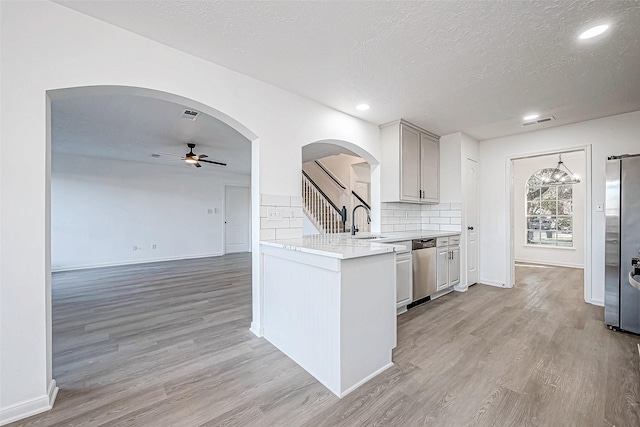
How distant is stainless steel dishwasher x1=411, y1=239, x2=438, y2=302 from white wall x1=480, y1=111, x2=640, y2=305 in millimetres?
1511

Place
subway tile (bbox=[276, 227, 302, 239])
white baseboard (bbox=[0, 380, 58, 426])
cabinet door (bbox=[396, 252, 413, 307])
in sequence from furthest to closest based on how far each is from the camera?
cabinet door (bbox=[396, 252, 413, 307])
subway tile (bbox=[276, 227, 302, 239])
white baseboard (bbox=[0, 380, 58, 426])

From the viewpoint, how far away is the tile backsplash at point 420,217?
3.97 m

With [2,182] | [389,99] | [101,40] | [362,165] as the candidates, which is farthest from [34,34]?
[362,165]

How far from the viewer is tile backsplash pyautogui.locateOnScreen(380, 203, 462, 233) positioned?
397 centimetres

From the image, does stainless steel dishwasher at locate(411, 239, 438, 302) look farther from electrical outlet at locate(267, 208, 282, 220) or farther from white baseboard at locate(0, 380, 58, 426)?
white baseboard at locate(0, 380, 58, 426)

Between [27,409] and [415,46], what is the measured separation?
3.40 meters

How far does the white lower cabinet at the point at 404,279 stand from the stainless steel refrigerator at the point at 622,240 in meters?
1.90

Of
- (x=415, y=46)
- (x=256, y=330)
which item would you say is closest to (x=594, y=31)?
(x=415, y=46)

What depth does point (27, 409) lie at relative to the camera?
1513 millimetres

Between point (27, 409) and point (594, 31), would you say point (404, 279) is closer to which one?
point (594, 31)

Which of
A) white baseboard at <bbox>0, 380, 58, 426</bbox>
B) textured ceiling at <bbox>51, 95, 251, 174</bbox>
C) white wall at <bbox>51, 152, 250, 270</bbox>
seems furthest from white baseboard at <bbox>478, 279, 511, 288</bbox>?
white wall at <bbox>51, 152, 250, 270</bbox>

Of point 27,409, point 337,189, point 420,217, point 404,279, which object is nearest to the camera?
point 27,409

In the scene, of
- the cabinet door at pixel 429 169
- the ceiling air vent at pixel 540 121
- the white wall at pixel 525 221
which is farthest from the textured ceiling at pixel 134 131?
the white wall at pixel 525 221

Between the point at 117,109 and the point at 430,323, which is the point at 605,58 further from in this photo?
the point at 117,109
